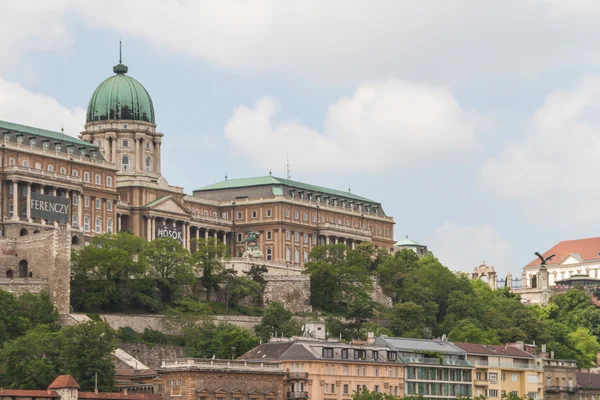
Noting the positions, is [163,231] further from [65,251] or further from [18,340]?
[18,340]

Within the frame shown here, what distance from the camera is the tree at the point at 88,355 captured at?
132750mm

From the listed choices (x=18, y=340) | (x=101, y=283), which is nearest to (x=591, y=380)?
(x=101, y=283)

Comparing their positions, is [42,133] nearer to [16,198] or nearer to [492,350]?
[16,198]

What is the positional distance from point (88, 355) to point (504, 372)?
3854 cm

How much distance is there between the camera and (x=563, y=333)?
18875cm

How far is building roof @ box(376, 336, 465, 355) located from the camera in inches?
5664

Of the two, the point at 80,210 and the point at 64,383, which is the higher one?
the point at 80,210

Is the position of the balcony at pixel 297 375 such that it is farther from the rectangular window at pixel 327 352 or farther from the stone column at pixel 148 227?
the stone column at pixel 148 227

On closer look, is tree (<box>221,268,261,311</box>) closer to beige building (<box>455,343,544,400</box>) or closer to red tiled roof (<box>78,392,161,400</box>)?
beige building (<box>455,343,544,400</box>)

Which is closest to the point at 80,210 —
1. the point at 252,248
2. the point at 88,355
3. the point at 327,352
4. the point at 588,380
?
the point at 252,248

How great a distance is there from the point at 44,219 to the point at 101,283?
70.1 feet

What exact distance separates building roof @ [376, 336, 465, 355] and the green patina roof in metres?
55.1

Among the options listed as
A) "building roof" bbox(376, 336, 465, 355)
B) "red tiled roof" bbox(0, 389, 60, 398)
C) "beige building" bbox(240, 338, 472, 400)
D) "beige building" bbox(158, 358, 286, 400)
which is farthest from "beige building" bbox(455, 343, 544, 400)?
"red tiled roof" bbox(0, 389, 60, 398)

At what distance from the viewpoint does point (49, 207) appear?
17988 cm
